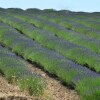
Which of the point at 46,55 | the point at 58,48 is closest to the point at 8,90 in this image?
the point at 46,55

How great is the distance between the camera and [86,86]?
33.6 ft

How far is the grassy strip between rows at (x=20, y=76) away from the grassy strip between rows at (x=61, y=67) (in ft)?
2.96

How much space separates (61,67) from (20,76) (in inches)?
68.1

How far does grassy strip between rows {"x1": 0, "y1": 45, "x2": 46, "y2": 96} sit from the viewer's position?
10034 millimetres

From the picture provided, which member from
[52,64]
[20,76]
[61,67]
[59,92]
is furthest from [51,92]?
[52,64]

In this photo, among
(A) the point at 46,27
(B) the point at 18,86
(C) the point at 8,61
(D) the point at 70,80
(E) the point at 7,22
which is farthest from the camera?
(E) the point at 7,22

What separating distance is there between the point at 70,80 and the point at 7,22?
14676 mm

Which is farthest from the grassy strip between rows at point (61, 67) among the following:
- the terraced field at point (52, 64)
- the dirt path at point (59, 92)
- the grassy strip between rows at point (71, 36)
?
the grassy strip between rows at point (71, 36)

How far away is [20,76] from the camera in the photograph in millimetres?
11109

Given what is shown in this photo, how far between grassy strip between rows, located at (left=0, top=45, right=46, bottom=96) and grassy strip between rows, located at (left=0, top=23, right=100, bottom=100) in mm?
901

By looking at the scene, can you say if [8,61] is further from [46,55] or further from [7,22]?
[7,22]

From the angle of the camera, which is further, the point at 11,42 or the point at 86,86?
the point at 11,42

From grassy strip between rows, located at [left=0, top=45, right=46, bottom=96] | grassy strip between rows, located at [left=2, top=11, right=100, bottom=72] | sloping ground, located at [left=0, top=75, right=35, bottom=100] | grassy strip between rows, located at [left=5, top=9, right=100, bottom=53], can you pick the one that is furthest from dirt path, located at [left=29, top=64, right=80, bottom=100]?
grassy strip between rows, located at [left=5, top=9, right=100, bottom=53]

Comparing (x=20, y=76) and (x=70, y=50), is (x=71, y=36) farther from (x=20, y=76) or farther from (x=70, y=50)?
Answer: (x=20, y=76)
